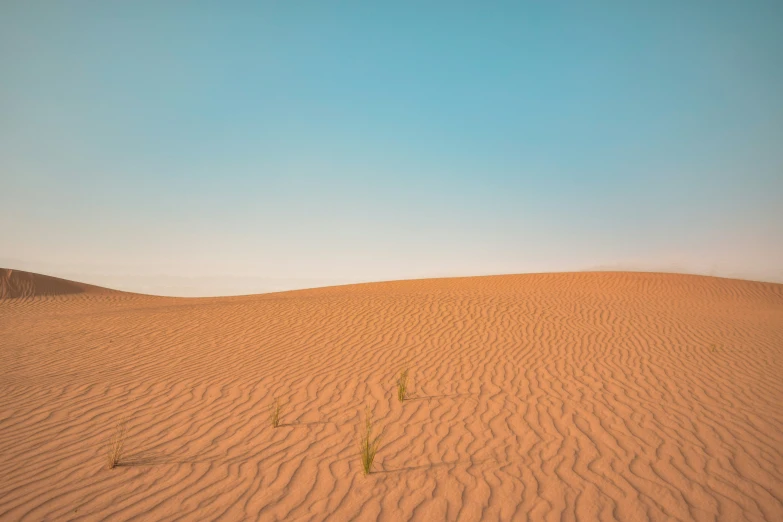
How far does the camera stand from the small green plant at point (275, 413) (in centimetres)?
516

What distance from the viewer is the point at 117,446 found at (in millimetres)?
4355

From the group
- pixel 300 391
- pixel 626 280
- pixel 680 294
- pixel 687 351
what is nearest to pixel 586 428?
pixel 300 391

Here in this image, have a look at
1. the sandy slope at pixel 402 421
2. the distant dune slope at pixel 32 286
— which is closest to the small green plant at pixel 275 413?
the sandy slope at pixel 402 421

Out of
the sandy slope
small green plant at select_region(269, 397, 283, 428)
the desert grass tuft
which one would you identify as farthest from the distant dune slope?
small green plant at select_region(269, 397, 283, 428)

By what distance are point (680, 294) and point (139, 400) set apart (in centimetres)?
2360

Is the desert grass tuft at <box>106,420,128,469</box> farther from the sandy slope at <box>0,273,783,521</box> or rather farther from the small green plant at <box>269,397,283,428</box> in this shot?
the small green plant at <box>269,397,283,428</box>

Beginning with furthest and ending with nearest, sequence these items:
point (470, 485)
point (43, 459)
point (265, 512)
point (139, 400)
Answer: point (139, 400) → point (43, 459) → point (470, 485) → point (265, 512)

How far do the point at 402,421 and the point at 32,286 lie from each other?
30135 millimetres

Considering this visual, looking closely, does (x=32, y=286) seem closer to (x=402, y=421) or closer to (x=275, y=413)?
(x=275, y=413)

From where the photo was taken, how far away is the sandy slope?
358 cm

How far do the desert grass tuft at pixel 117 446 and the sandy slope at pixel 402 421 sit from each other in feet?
0.32

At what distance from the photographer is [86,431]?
5125 millimetres

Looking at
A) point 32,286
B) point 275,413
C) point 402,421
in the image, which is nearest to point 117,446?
point 275,413

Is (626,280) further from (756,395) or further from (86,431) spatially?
(86,431)
